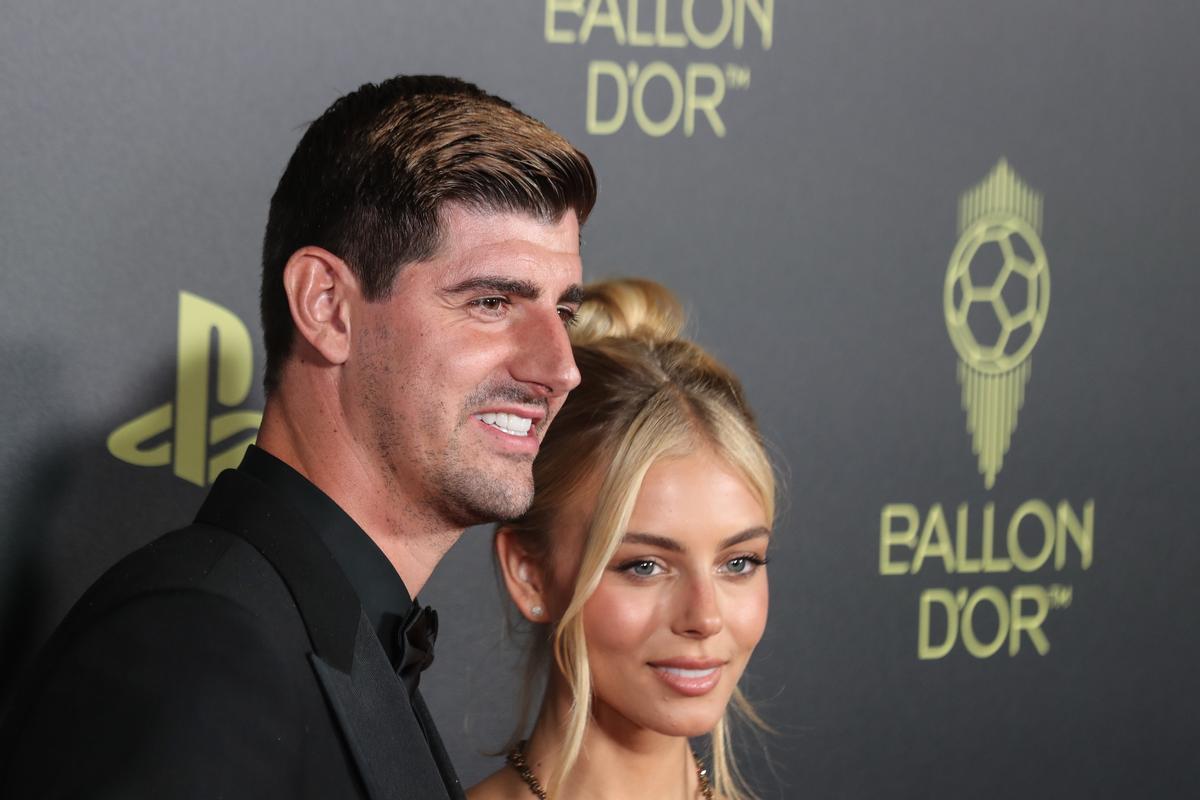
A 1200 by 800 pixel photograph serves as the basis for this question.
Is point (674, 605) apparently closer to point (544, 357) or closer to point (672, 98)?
point (544, 357)

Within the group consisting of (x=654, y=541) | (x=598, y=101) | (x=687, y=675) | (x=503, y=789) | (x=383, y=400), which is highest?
(x=598, y=101)

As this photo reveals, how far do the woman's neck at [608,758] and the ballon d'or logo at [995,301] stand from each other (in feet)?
2.52

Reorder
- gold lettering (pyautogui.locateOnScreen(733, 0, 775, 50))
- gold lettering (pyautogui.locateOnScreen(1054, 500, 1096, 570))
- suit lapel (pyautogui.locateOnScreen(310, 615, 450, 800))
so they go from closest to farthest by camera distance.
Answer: suit lapel (pyautogui.locateOnScreen(310, 615, 450, 800)), gold lettering (pyautogui.locateOnScreen(733, 0, 775, 50)), gold lettering (pyautogui.locateOnScreen(1054, 500, 1096, 570))

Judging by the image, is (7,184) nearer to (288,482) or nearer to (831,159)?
(288,482)

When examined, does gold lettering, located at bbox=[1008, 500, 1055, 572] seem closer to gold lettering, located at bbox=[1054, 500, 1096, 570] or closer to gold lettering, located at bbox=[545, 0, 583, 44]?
gold lettering, located at bbox=[1054, 500, 1096, 570]

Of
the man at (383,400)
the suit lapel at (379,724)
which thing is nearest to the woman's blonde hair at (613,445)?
the man at (383,400)

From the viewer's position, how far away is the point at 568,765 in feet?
4.61

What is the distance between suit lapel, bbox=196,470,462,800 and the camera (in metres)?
0.97

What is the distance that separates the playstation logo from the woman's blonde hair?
1.00 feet

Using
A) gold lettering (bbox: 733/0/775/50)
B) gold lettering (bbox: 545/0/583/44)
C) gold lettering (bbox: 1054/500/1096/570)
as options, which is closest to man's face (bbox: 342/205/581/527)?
gold lettering (bbox: 545/0/583/44)

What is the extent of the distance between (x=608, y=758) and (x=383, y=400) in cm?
50

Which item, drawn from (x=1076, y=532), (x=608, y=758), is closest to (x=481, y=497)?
(x=608, y=758)

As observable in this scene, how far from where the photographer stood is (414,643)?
3.64ft

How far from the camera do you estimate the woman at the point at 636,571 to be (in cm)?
137
